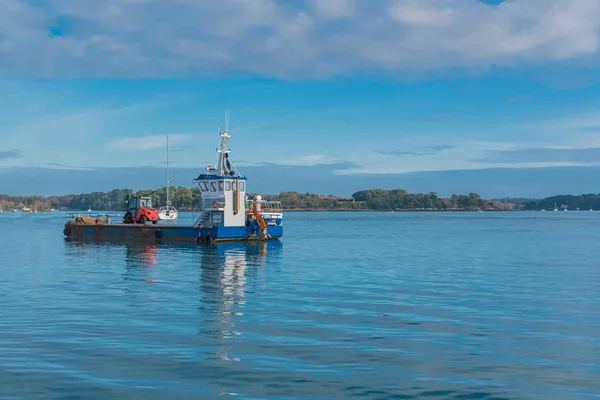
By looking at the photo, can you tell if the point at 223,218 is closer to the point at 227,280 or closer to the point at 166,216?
the point at 227,280

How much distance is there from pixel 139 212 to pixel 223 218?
1744cm

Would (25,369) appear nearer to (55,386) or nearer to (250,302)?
(55,386)

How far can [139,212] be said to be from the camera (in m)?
80.2

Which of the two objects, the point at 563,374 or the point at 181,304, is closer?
the point at 563,374

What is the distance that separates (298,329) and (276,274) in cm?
1835

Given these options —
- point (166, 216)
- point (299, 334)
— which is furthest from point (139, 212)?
point (299, 334)

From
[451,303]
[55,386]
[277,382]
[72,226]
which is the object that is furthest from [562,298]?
[72,226]

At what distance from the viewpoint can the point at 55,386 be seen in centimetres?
1441

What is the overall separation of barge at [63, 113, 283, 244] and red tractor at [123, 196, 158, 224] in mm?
5384

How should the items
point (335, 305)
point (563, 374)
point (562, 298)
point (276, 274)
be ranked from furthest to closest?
1. point (276, 274)
2. point (562, 298)
3. point (335, 305)
4. point (563, 374)

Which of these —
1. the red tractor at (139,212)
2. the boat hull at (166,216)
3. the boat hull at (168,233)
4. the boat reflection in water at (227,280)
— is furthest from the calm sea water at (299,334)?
the boat hull at (166,216)

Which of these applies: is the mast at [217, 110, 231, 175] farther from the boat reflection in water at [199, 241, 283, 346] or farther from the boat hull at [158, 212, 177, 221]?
the boat hull at [158, 212, 177, 221]

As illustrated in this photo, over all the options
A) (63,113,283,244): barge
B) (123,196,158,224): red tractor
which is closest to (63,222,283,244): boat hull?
(63,113,283,244): barge

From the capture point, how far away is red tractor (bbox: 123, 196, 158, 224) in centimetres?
7981
